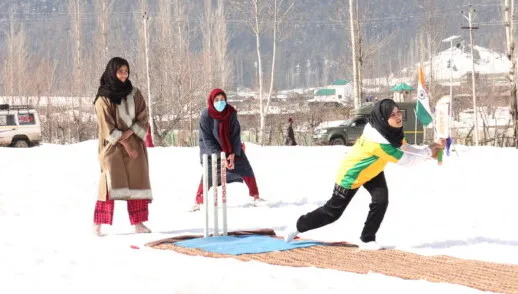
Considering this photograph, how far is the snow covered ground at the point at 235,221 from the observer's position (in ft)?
14.8

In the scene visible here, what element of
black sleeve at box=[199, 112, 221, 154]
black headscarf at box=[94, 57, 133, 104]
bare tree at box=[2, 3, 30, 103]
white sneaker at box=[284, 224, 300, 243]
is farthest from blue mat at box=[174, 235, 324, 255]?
bare tree at box=[2, 3, 30, 103]

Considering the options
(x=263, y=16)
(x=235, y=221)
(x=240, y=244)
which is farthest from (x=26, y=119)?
(x=240, y=244)

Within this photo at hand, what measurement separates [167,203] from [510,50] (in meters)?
14.3

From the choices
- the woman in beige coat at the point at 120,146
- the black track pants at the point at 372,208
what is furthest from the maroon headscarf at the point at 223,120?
the black track pants at the point at 372,208

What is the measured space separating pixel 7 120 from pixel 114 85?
23.0 meters

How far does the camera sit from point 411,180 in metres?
12.1

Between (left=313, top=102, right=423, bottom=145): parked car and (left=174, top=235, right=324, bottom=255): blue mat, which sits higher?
(left=313, top=102, right=423, bottom=145): parked car

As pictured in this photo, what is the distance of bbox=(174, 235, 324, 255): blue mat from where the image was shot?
237 inches

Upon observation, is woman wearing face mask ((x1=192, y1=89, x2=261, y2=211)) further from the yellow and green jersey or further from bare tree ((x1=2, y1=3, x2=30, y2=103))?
bare tree ((x1=2, y1=3, x2=30, y2=103))

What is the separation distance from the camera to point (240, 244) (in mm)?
6273

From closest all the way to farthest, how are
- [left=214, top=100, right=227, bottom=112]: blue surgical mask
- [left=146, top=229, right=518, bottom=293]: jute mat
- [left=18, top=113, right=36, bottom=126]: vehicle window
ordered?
1. [left=146, top=229, right=518, bottom=293]: jute mat
2. [left=214, top=100, right=227, bottom=112]: blue surgical mask
3. [left=18, top=113, right=36, bottom=126]: vehicle window

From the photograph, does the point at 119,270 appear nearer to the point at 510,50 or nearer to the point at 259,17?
the point at 510,50

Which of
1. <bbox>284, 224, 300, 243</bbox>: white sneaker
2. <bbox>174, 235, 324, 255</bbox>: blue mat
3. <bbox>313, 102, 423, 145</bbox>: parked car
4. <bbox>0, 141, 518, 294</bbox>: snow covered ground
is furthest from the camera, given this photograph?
<bbox>313, 102, 423, 145</bbox>: parked car

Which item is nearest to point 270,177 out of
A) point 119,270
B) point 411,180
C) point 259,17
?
point 411,180
